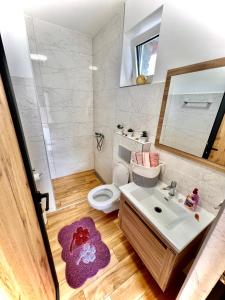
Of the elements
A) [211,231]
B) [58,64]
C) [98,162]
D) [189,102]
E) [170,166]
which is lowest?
[98,162]

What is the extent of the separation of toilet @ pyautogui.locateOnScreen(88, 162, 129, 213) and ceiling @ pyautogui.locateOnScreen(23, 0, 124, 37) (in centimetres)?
183

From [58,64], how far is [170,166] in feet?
7.19

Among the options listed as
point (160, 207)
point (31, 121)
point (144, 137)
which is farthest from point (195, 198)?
point (31, 121)

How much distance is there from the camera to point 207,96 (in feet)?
3.07

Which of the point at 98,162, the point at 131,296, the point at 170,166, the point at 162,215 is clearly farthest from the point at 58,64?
the point at 131,296

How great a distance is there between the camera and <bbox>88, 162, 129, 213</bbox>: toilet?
1.58 metres

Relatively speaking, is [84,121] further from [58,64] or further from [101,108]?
→ [58,64]

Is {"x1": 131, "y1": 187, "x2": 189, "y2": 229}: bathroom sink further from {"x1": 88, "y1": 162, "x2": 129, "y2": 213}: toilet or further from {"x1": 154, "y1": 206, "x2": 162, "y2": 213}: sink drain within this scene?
{"x1": 88, "y1": 162, "x2": 129, "y2": 213}: toilet

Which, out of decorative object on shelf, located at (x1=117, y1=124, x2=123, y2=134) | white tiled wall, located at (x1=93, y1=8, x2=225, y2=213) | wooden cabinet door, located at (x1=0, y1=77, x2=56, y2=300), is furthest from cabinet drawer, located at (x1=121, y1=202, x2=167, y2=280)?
decorative object on shelf, located at (x1=117, y1=124, x2=123, y2=134)

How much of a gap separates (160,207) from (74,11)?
2355mm

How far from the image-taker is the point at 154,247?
3.18 ft

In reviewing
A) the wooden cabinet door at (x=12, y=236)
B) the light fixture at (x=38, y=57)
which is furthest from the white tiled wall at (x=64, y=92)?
the wooden cabinet door at (x=12, y=236)

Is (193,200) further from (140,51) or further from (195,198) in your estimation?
(140,51)

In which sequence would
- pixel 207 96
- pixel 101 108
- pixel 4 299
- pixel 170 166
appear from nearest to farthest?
pixel 4 299
pixel 207 96
pixel 170 166
pixel 101 108
